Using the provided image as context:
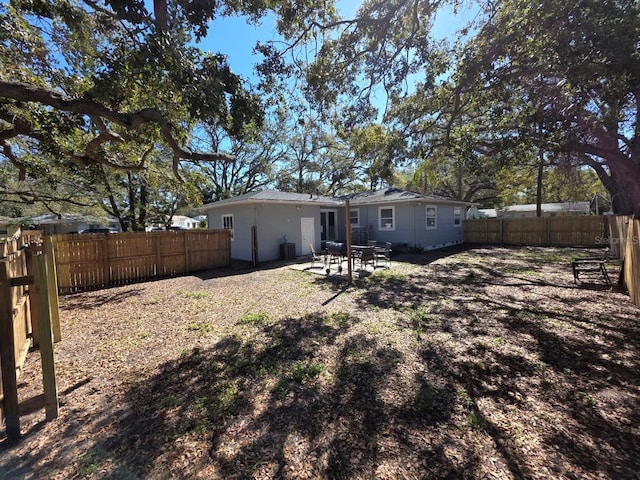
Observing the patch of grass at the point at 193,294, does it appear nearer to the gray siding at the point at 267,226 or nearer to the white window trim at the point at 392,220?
the gray siding at the point at 267,226

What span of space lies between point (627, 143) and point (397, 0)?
10.7 metres

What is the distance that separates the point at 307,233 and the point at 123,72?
10483 mm

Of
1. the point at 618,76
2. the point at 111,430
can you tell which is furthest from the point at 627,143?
the point at 111,430

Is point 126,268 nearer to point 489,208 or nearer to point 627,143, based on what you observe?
point 627,143

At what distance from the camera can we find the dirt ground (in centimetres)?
234

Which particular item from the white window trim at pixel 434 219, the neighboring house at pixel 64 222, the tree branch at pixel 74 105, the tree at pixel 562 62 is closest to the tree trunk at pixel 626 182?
the tree at pixel 562 62

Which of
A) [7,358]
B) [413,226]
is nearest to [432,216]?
[413,226]

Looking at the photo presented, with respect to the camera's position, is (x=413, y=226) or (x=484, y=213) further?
(x=484, y=213)

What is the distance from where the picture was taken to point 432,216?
16.5 m

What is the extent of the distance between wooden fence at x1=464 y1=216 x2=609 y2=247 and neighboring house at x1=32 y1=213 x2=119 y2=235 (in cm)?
2833

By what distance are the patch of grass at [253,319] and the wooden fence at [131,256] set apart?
5.95 metres

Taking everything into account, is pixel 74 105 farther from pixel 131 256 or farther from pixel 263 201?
pixel 263 201

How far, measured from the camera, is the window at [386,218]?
634 inches

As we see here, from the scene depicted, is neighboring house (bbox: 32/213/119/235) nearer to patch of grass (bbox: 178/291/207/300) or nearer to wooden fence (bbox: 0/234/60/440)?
patch of grass (bbox: 178/291/207/300)
